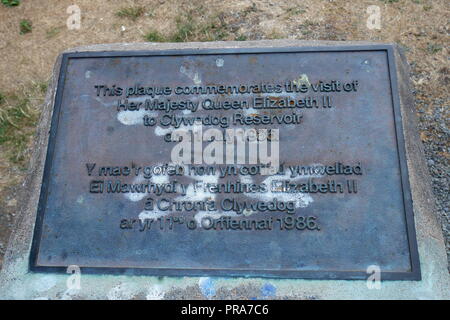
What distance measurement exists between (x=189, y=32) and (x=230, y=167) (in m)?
2.55

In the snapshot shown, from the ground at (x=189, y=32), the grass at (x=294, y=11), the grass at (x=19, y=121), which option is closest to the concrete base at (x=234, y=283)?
the ground at (x=189, y=32)

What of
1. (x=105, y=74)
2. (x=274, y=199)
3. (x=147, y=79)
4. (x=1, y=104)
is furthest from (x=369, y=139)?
(x=1, y=104)

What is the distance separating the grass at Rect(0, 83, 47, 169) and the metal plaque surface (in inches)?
59.1

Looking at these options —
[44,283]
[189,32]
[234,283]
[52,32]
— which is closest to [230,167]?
[234,283]

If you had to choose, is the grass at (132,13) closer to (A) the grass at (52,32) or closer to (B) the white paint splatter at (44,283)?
(A) the grass at (52,32)

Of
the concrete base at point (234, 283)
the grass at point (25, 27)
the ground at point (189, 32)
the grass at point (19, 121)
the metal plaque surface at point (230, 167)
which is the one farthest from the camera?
the grass at point (25, 27)

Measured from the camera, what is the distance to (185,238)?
2975 mm

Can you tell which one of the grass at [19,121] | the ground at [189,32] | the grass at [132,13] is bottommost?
the grass at [19,121]

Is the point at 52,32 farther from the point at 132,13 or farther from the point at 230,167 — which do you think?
the point at 230,167

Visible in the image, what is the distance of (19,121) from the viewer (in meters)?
4.89

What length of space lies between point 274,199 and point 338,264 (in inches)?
23.2

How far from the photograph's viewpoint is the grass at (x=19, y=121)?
4.64 metres

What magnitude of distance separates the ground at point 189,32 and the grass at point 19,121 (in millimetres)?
11
